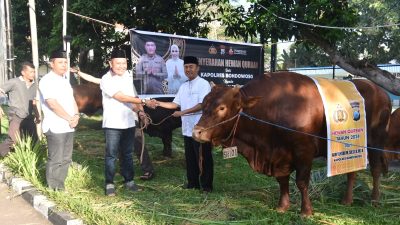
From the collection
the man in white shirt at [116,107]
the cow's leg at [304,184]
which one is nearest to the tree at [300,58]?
the man in white shirt at [116,107]

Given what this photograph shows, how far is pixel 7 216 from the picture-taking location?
4.77 meters

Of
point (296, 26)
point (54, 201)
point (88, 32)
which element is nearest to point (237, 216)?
point (54, 201)

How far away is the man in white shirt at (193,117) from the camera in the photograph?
5.18 m

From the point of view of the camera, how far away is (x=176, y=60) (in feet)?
23.3

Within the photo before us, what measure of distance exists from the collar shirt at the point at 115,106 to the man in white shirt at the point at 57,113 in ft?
1.23

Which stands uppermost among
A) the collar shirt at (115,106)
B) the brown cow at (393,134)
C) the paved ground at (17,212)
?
the collar shirt at (115,106)

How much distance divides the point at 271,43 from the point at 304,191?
417 centimetres

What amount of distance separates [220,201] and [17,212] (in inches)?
90.5

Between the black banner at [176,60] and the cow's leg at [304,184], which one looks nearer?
the cow's leg at [304,184]

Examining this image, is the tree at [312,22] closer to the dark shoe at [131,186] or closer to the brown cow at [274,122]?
the brown cow at [274,122]

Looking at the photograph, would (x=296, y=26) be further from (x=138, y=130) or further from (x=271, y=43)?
(x=138, y=130)

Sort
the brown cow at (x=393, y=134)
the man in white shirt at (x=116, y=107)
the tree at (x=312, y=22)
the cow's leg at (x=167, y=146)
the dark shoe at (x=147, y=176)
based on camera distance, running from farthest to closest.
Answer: the cow's leg at (x=167, y=146)
the tree at (x=312, y=22)
the dark shoe at (x=147, y=176)
the brown cow at (x=393, y=134)
the man in white shirt at (x=116, y=107)

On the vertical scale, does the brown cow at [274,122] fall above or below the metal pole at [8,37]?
below

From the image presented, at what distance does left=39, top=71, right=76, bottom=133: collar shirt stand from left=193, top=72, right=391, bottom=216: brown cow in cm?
169
